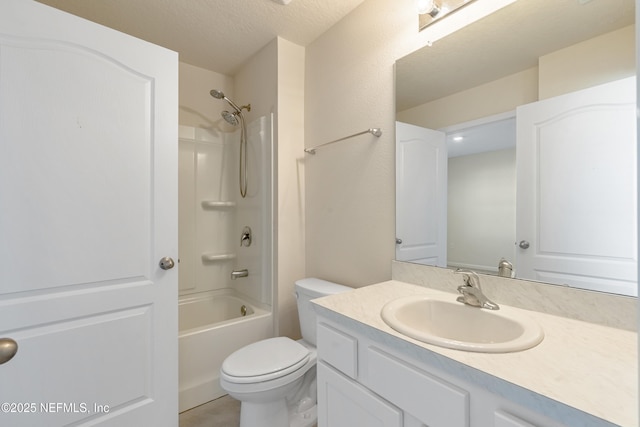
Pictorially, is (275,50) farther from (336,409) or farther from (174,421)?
(174,421)

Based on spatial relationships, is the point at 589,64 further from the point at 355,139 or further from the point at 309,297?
the point at 309,297

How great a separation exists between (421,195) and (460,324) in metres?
0.61

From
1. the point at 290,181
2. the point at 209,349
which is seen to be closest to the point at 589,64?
the point at 290,181

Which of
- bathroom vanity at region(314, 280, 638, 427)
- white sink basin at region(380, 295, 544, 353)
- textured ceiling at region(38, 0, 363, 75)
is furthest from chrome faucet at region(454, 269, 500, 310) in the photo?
textured ceiling at region(38, 0, 363, 75)

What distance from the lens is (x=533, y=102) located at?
3.24ft

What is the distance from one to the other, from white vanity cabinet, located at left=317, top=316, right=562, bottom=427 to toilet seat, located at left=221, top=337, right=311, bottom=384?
1.09 ft

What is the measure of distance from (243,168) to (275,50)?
0.94 m

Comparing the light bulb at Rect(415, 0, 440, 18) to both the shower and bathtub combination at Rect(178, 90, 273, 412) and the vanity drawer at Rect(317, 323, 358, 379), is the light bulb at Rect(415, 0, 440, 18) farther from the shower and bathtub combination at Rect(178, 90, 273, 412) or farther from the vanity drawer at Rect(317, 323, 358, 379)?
the vanity drawer at Rect(317, 323, 358, 379)

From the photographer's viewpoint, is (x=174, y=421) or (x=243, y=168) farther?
(x=243, y=168)

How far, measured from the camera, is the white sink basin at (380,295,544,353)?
2.30ft

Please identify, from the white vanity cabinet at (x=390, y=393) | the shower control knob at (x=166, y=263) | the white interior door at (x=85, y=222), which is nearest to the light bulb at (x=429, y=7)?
the white interior door at (x=85, y=222)

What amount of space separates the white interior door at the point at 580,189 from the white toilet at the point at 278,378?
0.98 m

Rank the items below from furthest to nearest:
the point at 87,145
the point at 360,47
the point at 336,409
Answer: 1. the point at 360,47
2. the point at 87,145
3. the point at 336,409

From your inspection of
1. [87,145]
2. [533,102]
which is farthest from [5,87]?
[533,102]
